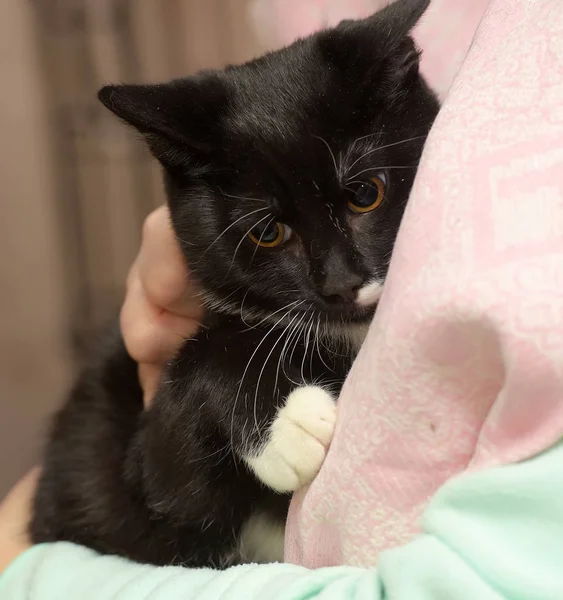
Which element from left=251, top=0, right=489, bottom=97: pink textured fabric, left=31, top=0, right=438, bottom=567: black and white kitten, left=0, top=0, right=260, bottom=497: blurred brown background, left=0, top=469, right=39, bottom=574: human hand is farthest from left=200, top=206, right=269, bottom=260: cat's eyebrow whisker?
left=0, top=0, right=260, bottom=497: blurred brown background

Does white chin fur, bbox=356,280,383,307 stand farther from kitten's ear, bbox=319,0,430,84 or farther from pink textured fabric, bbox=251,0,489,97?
pink textured fabric, bbox=251,0,489,97

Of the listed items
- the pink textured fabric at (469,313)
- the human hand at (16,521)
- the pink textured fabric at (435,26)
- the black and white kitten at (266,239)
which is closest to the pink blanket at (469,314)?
the pink textured fabric at (469,313)

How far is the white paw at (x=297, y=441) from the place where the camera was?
26.9 inches

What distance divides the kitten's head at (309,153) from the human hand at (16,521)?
0.59 metres

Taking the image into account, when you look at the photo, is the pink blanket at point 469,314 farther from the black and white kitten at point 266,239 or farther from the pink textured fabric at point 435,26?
the pink textured fabric at point 435,26

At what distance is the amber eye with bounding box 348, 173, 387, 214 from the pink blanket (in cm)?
23

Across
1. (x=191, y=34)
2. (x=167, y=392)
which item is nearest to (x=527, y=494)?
(x=167, y=392)

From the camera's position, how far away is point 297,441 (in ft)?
2.27

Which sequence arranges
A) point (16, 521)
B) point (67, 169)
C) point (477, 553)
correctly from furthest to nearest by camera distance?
point (67, 169) → point (16, 521) → point (477, 553)

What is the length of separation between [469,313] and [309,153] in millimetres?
406

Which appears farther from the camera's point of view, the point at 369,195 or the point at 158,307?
the point at 158,307

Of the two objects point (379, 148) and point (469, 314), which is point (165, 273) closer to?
point (379, 148)

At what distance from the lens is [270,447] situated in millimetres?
748

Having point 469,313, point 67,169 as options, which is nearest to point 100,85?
point 67,169
